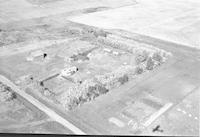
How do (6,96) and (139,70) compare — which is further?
(139,70)

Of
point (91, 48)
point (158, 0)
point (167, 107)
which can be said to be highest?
point (158, 0)

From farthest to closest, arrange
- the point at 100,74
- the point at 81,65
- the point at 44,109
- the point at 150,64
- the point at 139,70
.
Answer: the point at 81,65, the point at 150,64, the point at 100,74, the point at 139,70, the point at 44,109

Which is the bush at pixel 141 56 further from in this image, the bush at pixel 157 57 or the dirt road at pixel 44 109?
the dirt road at pixel 44 109

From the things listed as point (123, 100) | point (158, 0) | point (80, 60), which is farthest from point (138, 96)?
point (158, 0)

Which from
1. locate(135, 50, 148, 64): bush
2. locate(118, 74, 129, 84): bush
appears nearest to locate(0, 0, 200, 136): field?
locate(118, 74, 129, 84): bush

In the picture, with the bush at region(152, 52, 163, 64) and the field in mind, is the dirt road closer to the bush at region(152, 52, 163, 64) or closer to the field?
the field

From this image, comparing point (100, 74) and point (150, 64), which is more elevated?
point (150, 64)

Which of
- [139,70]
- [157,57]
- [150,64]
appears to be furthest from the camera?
[157,57]

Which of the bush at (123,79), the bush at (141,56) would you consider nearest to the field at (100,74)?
the bush at (123,79)

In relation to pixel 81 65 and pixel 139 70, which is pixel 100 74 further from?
pixel 139 70

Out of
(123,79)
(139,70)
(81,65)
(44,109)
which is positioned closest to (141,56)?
(139,70)

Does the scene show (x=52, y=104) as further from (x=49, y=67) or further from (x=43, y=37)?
(x=43, y=37)
